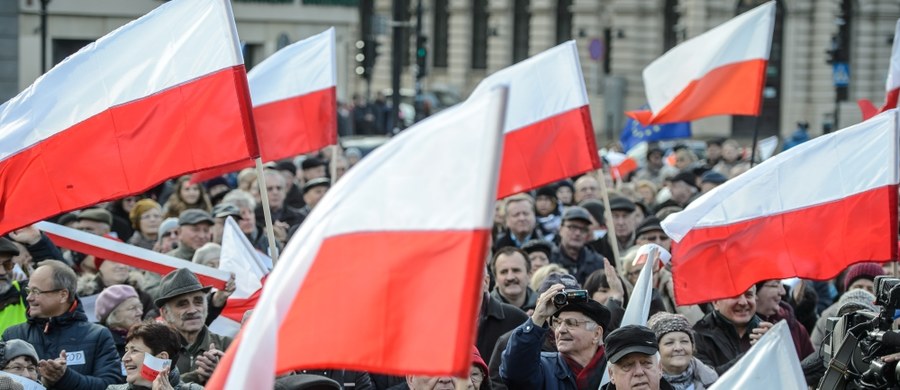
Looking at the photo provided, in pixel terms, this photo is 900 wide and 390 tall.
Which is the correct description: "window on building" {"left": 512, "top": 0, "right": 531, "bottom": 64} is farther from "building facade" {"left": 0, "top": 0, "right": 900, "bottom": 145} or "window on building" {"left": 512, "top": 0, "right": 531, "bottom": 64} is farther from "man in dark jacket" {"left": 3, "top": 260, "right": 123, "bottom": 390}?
"man in dark jacket" {"left": 3, "top": 260, "right": 123, "bottom": 390}

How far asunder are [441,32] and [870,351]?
170 ft

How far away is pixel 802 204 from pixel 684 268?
720 millimetres

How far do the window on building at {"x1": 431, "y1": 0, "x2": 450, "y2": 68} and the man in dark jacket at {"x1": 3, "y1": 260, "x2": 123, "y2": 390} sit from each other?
1928 inches

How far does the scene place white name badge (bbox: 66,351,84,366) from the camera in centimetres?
872

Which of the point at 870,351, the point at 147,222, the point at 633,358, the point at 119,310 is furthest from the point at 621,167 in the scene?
the point at 870,351

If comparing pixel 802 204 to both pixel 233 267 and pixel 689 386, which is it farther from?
A: pixel 233 267

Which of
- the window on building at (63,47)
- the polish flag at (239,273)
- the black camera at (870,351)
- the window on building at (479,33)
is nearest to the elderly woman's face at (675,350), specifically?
the black camera at (870,351)

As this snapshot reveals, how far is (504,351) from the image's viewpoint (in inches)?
310

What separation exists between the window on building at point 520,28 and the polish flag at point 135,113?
153 feet

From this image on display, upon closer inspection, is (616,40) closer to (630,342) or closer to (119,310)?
(119,310)

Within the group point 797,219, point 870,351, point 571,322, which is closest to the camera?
point 870,351

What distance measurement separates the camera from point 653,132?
21047 millimetres

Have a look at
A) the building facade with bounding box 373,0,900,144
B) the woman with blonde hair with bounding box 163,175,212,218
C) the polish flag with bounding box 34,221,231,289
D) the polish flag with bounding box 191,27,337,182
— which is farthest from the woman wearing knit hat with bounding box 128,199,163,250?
the building facade with bounding box 373,0,900,144

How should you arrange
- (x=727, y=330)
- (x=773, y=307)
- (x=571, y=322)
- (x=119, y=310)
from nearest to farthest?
(x=571, y=322) → (x=727, y=330) → (x=119, y=310) → (x=773, y=307)
